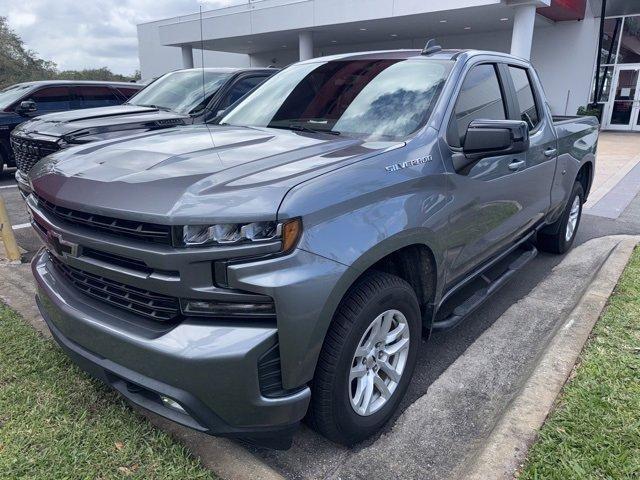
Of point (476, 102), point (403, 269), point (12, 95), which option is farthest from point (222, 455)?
point (12, 95)

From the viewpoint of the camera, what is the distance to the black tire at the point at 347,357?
2.11 metres

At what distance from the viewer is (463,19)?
729 inches

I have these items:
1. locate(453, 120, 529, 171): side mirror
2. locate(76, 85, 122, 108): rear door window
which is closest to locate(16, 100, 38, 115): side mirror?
locate(76, 85, 122, 108): rear door window

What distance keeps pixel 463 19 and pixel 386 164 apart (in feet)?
61.1

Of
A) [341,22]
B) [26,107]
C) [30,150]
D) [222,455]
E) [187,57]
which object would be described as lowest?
[222,455]

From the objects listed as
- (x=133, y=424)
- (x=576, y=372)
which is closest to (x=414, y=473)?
(x=576, y=372)

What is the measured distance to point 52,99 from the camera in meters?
9.67

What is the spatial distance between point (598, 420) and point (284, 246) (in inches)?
71.0

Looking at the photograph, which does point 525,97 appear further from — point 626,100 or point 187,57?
point 187,57

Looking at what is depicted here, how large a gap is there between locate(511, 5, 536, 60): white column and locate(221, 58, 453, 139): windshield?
15164 mm

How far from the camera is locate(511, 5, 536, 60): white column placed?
16.1m

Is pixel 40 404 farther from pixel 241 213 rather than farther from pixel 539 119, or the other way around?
pixel 539 119

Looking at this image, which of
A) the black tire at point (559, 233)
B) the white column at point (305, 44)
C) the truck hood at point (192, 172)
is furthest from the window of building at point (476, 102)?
the white column at point (305, 44)

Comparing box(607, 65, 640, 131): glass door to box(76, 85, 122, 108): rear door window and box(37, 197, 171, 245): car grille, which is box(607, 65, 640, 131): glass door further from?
box(37, 197, 171, 245): car grille
